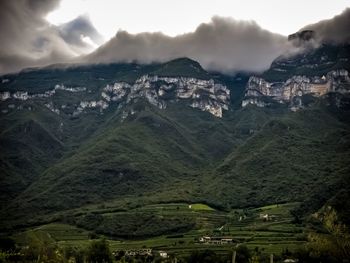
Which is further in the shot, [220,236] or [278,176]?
[278,176]

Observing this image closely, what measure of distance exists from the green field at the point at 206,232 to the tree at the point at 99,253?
20.7 metres

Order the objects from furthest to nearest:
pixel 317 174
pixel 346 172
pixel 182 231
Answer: pixel 317 174, pixel 346 172, pixel 182 231

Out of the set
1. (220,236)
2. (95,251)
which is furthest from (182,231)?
(95,251)

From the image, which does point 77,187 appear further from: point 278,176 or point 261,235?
point 261,235

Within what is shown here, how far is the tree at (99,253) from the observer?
88.6 meters

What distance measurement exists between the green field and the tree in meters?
20.7

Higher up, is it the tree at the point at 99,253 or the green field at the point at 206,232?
the tree at the point at 99,253

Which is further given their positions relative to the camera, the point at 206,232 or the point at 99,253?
the point at 206,232

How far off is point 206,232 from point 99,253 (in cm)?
4738

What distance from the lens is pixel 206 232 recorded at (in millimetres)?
132750

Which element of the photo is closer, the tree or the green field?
the tree

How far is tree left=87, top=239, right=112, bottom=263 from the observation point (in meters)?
88.6

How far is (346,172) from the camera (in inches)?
6024

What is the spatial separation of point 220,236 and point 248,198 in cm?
4615
